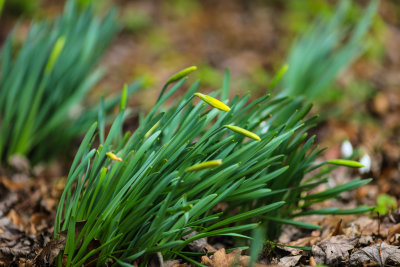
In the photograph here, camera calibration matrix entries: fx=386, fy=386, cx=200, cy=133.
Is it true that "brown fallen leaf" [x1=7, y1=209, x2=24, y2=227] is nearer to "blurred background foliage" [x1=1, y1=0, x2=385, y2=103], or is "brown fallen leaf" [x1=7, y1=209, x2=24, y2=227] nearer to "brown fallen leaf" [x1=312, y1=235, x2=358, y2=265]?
"brown fallen leaf" [x1=312, y1=235, x2=358, y2=265]

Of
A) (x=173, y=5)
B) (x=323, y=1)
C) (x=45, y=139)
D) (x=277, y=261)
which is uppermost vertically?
(x=323, y=1)

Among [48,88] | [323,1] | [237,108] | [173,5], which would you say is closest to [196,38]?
[173,5]

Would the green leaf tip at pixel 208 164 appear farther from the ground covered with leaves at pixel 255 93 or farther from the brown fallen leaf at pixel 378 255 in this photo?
the brown fallen leaf at pixel 378 255

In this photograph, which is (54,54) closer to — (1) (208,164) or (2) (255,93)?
(1) (208,164)

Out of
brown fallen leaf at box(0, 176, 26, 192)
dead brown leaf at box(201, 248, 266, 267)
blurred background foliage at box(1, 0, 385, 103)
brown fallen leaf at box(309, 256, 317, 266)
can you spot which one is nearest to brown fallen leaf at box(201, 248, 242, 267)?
dead brown leaf at box(201, 248, 266, 267)

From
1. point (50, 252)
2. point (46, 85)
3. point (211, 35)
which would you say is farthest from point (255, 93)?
point (50, 252)

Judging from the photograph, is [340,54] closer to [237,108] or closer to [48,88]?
[237,108]

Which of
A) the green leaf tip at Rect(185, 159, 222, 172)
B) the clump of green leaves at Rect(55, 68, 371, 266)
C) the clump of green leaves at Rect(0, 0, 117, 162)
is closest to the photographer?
the green leaf tip at Rect(185, 159, 222, 172)

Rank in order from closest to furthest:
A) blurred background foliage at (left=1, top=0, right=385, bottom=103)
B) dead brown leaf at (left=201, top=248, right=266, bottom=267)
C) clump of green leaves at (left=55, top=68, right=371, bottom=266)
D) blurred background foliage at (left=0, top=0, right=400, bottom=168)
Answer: clump of green leaves at (left=55, top=68, right=371, bottom=266) → dead brown leaf at (left=201, top=248, right=266, bottom=267) → blurred background foliage at (left=0, top=0, right=400, bottom=168) → blurred background foliage at (left=1, top=0, right=385, bottom=103)
